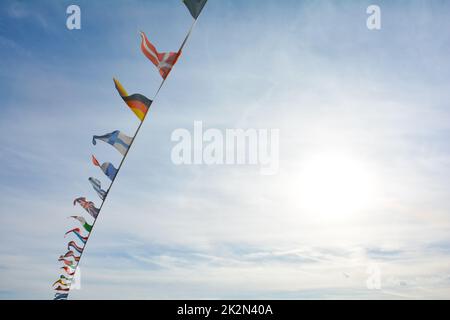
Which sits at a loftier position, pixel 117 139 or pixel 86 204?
pixel 117 139

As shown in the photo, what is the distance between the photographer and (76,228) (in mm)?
28781

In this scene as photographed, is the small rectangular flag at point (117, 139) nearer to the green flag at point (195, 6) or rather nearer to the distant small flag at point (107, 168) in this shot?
the distant small flag at point (107, 168)

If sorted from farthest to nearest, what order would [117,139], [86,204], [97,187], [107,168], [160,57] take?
1. [86,204]
2. [97,187]
3. [107,168]
4. [117,139]
5. [160,57]

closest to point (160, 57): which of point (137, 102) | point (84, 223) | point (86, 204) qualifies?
point (137, 102)

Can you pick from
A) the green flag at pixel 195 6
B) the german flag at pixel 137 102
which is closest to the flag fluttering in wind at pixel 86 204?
the german flag at pixel 137 102

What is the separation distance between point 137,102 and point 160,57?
1603 millimetres

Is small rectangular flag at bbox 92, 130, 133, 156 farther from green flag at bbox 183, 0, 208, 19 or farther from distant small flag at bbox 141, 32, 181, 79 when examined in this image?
green flag at bbox 183, 0, 208, 19

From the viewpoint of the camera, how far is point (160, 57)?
13.5 meters

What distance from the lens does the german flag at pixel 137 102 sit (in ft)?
46.7

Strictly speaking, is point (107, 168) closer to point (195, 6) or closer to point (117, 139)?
point (117, 139)

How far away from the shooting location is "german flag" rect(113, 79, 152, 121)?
1424cm

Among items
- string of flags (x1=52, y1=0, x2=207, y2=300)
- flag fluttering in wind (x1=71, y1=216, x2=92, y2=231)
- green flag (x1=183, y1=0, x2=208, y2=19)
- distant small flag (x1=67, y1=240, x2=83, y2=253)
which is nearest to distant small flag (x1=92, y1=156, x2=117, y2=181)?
string of flags (x1=52, y1=0, x2=207, y2=300)

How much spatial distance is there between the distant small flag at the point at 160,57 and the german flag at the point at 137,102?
3.82ft
